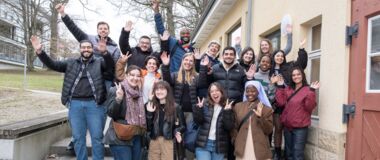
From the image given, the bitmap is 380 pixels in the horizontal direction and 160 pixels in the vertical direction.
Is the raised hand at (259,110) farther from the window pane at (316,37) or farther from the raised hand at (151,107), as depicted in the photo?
the window pane at (316,37)

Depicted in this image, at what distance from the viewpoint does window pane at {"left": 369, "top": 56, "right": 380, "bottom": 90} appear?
4430mm

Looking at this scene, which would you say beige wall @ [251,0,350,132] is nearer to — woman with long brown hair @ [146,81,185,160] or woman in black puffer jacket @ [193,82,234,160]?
woman in black puffer jacket @ [193,82,234,160]

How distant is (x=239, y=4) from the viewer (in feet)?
38.8

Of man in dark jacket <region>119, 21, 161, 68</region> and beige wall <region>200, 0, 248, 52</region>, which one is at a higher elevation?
beige wall <region>200, 0, 248, 52</region>

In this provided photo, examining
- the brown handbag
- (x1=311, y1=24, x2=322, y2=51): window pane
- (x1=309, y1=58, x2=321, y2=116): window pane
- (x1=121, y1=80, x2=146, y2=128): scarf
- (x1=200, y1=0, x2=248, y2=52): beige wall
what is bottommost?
the brown handbag

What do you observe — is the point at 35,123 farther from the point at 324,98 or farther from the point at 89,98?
the point at 324,98

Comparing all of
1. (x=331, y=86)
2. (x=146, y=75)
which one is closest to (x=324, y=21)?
(x=331, y=86)

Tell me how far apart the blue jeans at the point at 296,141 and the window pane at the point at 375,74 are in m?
1.31

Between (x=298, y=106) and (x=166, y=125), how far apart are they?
183cm

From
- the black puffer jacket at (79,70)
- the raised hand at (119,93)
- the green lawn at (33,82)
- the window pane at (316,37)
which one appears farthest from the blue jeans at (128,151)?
the green lawn at (33,82)

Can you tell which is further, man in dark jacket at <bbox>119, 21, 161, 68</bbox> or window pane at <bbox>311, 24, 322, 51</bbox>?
window pane at <bbox>311, 24, 322, 51</bbox>

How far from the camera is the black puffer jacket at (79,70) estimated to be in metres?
5.34

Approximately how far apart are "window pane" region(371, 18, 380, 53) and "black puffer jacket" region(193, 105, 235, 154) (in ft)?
5.71

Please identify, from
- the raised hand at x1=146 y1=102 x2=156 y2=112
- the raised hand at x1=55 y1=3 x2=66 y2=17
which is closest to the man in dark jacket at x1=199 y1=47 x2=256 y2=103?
the raised hand at x1=146 y1=102 x2=156 y2=112
